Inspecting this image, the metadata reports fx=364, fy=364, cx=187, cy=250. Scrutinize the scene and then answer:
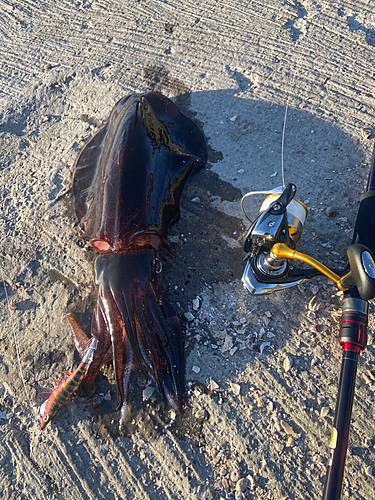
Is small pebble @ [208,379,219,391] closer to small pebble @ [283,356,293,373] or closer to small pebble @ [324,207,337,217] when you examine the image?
small pebble @ [283,356,293,373]

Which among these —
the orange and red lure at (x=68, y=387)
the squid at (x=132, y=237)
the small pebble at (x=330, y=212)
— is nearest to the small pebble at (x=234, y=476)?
the squid at (x=132, y=237)

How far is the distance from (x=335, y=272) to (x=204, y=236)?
1.30m

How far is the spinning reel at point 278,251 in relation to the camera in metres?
2.54

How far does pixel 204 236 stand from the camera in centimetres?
350

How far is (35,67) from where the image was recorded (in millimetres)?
4602

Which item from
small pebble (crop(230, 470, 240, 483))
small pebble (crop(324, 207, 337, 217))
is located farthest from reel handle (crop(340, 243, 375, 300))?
small pebble (crop(230, 470, 240, 483))

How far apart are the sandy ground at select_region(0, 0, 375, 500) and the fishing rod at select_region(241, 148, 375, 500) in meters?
0.34

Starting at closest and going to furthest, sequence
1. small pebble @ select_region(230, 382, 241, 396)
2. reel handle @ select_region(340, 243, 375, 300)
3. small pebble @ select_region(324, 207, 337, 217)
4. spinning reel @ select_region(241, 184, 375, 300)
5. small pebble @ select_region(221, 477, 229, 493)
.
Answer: reel handle @ select_region(340, 243, 375, 300), spinning reel @ select_region(241, 184, 375, 300), small pebble @ select_region(221, 477, 229, 493), small pebble @ select_region(230, 382, 241, 396), small pebble @ select_region(324, 207, 337, 217)

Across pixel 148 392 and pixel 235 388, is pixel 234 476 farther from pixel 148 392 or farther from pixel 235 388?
pixel 148 392

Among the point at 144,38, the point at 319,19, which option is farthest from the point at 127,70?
the point at 319,19

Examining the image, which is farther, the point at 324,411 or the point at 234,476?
the point at 324,411

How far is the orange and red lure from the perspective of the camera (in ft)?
9.23

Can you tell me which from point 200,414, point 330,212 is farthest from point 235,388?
point 330,212

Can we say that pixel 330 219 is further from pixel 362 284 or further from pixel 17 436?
pixel 17 436
